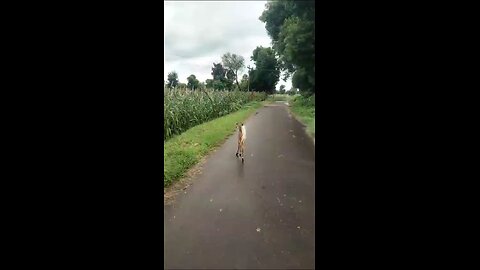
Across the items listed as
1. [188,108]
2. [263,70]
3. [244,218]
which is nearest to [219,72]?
[263,70]

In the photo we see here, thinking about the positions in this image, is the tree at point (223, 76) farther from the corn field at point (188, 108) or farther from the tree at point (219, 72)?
the corn field at point (188, 108)

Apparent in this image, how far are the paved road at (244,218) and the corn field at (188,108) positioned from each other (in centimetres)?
291

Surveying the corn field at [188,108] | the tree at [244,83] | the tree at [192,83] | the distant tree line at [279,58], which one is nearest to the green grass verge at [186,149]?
the corn field at [188,108]

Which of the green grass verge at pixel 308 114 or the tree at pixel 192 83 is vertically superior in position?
the tree at pixel 192 83

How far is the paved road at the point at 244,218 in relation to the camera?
2746 mm

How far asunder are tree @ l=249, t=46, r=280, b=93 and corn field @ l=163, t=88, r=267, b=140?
7.17m

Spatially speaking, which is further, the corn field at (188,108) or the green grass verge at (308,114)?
the green grass verge at (308,114)

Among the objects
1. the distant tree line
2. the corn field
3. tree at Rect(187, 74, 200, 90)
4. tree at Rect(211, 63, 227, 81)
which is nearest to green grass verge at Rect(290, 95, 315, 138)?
the distant tree line

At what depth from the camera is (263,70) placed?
27.1m
